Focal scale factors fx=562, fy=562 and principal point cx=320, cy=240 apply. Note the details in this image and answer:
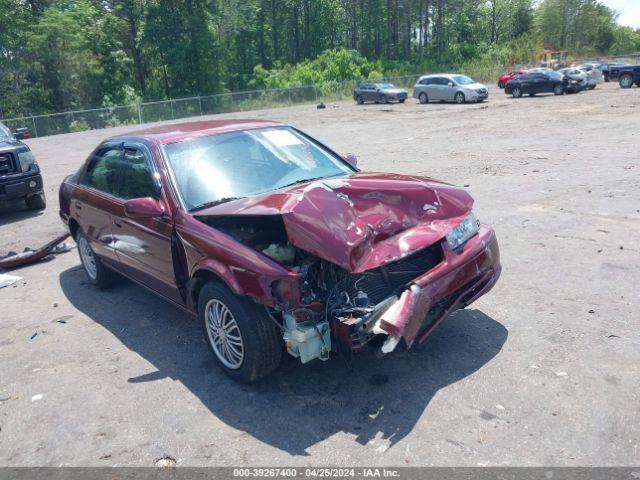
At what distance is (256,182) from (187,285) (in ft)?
3.42

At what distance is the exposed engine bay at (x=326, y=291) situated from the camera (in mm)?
3576

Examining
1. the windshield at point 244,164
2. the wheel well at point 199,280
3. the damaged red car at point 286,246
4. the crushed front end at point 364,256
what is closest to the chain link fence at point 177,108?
the windshield at point 244,164

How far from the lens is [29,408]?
4090 millimetres

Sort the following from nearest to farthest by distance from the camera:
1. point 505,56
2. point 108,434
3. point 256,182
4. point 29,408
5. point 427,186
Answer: point 108,434 → point 29,408 → point 427,186 → point 256,182 → point 505,56

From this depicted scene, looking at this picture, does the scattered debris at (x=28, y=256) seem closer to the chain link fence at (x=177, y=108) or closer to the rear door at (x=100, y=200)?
the rear door at (x=100, y=200)

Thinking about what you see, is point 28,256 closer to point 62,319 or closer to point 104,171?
point 62,319

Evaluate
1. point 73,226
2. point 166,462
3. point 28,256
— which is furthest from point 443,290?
point 28,256

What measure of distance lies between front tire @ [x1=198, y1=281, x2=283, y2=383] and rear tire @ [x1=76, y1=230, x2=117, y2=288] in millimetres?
2415

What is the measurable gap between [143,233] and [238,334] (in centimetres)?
150

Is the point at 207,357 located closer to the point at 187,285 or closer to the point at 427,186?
the point at 187,285

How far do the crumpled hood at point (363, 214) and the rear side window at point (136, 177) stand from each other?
0.82 meters

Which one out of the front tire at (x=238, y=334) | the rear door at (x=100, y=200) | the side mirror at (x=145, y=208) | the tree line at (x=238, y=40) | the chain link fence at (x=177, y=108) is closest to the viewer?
the front tire at (x=238, y=334)

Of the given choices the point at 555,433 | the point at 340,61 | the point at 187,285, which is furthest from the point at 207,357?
the point at 340,61

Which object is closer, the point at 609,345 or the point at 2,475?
the point at 2,475
